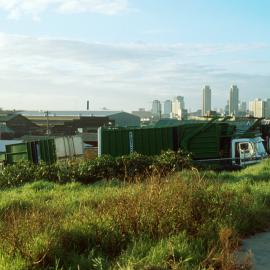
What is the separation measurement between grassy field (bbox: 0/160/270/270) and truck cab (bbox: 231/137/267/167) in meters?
18.1

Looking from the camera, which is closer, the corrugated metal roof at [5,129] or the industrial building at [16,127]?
the corrugated metal roof at [5,129]

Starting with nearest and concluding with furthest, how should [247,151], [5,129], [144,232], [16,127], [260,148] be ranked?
[144,232]
[247,151]
[260,148]
[5,129]
[16,127]

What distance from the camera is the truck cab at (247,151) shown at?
26.1 meters

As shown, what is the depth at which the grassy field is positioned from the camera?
521 cm

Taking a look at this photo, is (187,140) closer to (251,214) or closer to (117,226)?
(251,214)

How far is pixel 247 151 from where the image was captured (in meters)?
26.8

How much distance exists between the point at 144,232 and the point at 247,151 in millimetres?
21391

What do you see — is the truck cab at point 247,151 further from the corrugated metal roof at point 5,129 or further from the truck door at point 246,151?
the corrugated metal roof at point 5,129

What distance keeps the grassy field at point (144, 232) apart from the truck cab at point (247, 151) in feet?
59.3

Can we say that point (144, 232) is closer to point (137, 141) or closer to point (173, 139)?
point (173, 139)

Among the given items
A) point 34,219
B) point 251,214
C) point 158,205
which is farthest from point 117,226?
point 251,214

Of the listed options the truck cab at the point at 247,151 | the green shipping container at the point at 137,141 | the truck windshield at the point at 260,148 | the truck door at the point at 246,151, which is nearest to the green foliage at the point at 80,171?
the truck cab at the point at 247,151

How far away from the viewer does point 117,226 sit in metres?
6.29

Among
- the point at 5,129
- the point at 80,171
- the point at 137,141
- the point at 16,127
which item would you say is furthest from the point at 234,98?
the point at 80,171
